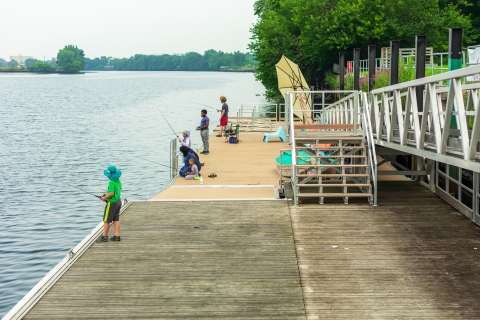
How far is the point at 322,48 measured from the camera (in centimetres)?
5019

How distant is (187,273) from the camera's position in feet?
33.5

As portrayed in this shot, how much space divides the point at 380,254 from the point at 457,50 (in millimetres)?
4248

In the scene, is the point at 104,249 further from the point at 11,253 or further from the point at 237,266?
the point at 11,253

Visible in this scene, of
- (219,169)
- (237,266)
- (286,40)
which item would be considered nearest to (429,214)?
(237,266)

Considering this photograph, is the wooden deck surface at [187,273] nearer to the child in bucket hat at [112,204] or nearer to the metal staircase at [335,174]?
the child in bucket hat at [112,204]

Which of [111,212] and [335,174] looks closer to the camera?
[111,212]

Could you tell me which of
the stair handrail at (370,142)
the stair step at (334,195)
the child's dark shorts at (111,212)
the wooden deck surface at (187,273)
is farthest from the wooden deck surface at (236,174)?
the child's dark shorts at (111,212)

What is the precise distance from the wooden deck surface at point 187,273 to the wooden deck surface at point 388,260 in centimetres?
38

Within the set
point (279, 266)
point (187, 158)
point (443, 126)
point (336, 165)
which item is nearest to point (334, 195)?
point (336, 165)

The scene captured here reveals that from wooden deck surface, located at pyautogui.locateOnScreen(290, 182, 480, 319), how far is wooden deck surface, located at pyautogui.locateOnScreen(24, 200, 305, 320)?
38 centimetres

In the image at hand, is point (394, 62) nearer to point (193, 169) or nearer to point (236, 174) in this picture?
point (236, 174)

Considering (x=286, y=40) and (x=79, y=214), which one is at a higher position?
(x=286, y=40)

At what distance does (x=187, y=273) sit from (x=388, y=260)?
301cm

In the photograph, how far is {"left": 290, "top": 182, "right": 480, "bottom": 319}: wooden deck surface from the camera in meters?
8.92
